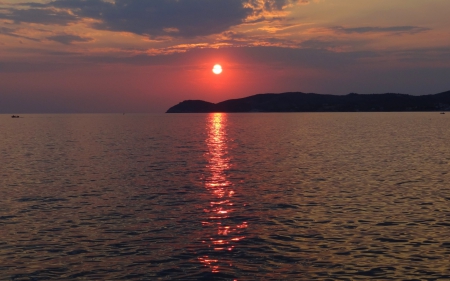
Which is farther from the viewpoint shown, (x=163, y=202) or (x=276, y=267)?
(x=163, y=202)

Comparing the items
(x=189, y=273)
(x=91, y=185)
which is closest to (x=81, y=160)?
(x=91, y=185)

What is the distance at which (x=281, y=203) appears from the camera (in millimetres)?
37219

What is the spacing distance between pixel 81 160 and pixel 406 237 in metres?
53.8

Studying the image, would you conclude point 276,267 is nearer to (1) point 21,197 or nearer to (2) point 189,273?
(2) point 189,273

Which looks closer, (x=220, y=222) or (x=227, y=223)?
(x=227, y=223)

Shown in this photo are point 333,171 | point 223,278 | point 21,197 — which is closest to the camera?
point 223,278

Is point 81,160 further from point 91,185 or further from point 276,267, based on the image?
point 276,267

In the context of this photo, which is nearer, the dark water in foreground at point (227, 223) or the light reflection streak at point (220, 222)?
the dark water in foreground at point (227, 223)

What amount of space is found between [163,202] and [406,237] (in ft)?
62.0

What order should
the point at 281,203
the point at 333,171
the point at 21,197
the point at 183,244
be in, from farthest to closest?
the point at 333,171 < the point at 21,197 < the point at 281,203 < the point at 183,244

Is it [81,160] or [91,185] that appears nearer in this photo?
[91,185]

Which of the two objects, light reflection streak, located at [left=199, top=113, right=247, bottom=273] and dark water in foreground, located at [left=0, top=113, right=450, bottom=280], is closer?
dark water in foreground, located at [left=0, top=113, right=450, bottom=280]

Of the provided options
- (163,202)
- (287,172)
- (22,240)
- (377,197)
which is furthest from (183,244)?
(287,172)

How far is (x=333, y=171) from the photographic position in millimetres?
55719
